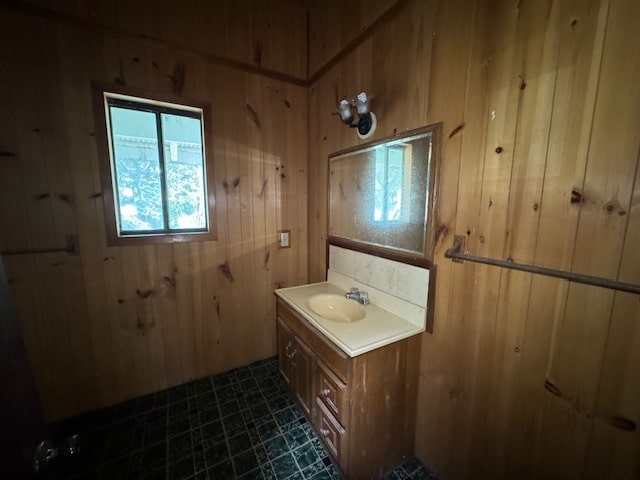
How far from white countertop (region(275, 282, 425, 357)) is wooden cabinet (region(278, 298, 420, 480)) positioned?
0.15 ft

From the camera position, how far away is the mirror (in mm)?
1312

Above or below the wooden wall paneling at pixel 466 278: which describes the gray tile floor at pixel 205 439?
below

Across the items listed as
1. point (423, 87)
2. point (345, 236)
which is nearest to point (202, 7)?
point (423, 87)

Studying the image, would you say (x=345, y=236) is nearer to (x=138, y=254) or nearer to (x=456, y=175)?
(x=456, y=175)

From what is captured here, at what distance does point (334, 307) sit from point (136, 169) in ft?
5.62

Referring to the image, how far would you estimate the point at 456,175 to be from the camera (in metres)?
1.19

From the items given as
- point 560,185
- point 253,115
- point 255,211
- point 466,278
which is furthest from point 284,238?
point 560,185

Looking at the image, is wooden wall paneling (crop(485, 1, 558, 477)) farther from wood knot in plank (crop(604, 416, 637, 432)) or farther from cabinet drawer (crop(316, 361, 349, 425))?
cabinet drawer (crop(316, 361, 349, 425))

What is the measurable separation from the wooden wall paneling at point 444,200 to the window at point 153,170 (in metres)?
1.60

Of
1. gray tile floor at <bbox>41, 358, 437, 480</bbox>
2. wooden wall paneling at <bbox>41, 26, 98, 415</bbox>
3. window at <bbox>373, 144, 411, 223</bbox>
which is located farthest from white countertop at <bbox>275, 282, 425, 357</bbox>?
wooden wall paneling at <bbox>41, 26, 98, 415</bbox>

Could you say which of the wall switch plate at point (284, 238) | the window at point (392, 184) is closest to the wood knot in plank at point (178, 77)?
the wall switch plate at point (284, 238)

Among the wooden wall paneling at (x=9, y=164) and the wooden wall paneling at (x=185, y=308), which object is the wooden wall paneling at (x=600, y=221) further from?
the wooden wall paneling at (x=9, y=164)

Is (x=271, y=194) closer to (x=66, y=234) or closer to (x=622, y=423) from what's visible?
(x=66, y=234)

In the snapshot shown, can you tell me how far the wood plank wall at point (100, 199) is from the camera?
150 centimetres
